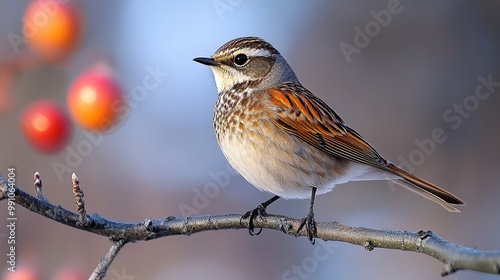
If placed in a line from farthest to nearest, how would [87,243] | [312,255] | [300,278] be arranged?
[312,255] → [300,278] → [87,243]

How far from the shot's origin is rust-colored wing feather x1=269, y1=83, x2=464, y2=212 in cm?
267

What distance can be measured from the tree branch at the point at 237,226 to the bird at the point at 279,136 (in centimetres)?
28

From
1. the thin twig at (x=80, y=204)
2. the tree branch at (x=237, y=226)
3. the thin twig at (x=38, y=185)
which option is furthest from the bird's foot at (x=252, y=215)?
the thin twig at (x=38, y=185)

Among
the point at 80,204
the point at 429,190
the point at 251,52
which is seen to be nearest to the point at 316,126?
the point at 251,52

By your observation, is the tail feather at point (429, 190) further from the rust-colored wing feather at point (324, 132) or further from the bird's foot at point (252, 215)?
the bird's foot at point (252, 215)

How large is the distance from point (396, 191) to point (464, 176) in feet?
1.79

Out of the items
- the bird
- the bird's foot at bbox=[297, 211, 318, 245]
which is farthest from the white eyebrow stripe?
the bird's foot at bbox=[297, 211, 318, 245]

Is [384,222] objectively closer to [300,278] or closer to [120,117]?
[300,278]

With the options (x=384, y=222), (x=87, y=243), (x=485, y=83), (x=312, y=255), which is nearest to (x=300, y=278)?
(x=312, y=255)

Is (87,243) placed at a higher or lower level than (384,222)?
higher

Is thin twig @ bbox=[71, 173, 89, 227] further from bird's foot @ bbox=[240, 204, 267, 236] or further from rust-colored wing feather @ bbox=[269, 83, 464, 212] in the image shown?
rust-colored wing feather @ bbox=[269, 83, 464, 212]

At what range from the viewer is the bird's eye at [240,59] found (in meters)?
2.79

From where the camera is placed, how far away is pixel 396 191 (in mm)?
4742

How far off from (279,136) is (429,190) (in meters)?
0.69
